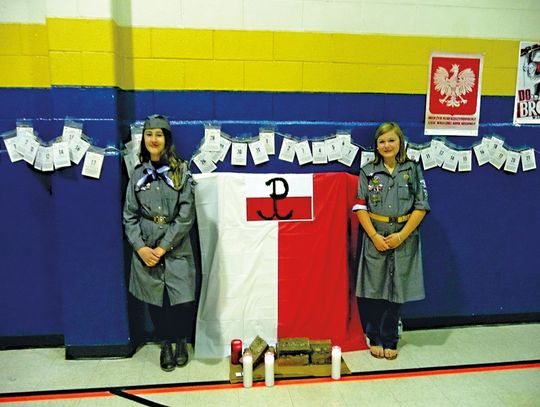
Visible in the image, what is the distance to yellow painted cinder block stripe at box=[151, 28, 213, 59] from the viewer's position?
2.85 metres

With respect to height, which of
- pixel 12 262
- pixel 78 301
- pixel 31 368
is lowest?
pixel 31 368

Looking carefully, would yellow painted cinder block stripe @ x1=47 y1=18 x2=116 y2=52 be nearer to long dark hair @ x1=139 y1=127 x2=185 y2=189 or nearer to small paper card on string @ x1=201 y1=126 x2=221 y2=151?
long dark hair @ x1=139 y1=127 x2=185 y2=189

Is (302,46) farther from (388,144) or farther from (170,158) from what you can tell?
(170,158)

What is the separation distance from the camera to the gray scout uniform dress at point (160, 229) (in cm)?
267

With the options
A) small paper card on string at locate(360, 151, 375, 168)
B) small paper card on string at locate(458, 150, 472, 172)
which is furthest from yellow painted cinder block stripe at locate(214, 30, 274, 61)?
small paper card on string at locate(458, 150, 472, 172)

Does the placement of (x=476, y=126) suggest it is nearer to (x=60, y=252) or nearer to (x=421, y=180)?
(x=421, y=180)

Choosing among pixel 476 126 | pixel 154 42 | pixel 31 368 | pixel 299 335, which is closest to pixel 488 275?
pixel 476 126

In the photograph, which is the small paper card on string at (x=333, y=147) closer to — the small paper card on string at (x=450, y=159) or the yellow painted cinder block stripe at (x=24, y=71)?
the small paper card on string at (x=450, y=159)

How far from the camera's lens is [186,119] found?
2.94 meters

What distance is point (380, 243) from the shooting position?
2.74 m

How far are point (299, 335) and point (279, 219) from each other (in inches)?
29.1

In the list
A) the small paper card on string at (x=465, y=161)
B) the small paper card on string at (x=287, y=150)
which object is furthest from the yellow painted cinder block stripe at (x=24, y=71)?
the small paper card on string at (x=465, y=161)

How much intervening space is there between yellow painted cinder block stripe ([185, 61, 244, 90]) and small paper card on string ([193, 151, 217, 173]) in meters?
0.41

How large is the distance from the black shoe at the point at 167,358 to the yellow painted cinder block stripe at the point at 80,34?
174 cm
